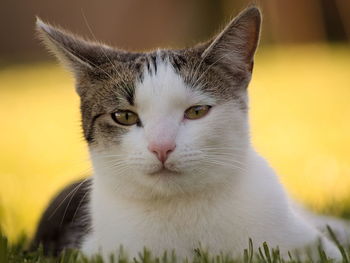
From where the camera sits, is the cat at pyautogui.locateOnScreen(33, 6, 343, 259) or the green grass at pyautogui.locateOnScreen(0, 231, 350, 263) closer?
the green grass at pyautogui.locateOnScreen(0, 231, 350, 263)

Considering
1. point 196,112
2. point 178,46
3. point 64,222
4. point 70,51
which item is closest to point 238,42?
point 196,112

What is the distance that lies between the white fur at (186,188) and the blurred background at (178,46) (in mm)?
384

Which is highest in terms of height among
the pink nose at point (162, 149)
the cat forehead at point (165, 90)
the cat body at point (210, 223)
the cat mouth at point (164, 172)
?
the cat forehead at point (165, 90)

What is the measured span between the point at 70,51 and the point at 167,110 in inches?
23.5

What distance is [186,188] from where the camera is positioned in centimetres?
246

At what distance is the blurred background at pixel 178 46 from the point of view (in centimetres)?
488

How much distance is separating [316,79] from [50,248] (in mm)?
7826

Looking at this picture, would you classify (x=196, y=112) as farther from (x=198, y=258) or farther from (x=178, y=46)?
(x=178, y=46)

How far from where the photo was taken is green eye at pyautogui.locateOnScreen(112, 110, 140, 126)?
2.50 meters

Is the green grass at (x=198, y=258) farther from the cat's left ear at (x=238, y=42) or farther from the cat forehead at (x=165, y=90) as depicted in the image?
the cat's left ear at (x=238, y=42)

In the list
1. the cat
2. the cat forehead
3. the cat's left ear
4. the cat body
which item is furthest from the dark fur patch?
the cat's left ear

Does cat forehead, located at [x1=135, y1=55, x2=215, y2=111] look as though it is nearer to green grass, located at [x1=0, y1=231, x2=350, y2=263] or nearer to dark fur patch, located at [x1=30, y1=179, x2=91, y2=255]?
green grass, located at [x1=0, y1=231, x2=350, y2=263]

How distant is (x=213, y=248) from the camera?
244 centimetres

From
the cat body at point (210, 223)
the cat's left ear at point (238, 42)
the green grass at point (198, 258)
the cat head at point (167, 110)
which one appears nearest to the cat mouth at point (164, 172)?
the cat head at point (167, 110)
